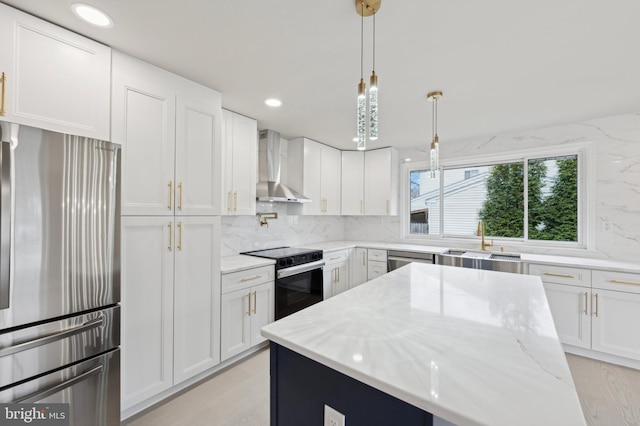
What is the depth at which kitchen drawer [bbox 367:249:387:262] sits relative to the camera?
3807 millimetres

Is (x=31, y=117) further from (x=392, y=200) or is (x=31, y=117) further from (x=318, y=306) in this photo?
(x=392, y=200)

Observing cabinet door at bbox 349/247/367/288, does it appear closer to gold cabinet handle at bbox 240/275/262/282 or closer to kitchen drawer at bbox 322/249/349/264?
kitchen drawer at bbox 322/249/349/264

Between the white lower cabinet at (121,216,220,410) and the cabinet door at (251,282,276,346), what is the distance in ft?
1.26

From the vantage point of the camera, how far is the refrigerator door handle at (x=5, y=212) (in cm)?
117

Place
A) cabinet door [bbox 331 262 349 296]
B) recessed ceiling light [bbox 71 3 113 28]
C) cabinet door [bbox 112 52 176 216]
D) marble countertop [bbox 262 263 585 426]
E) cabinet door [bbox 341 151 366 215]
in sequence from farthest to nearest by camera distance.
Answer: cabinet door [bbox 341 151 366 215] < cabinet door [bbox 331 262 349 296] < cabinet door [bbox 112 52 176 216] < recessed ceiling light [bbox 71 3 113 28] < marble countertop [bbox 262 263 585 426]

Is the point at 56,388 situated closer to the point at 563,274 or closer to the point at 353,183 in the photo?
the point at 353,183

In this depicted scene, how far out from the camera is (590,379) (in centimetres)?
232

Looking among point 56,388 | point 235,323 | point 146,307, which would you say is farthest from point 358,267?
point 56,388

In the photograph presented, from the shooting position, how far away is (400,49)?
169 cm

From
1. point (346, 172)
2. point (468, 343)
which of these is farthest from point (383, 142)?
point (468, 343)

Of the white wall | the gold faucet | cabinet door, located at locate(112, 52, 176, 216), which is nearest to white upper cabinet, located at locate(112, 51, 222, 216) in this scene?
cabinet door, located at locate(112, 52, 176, 216)

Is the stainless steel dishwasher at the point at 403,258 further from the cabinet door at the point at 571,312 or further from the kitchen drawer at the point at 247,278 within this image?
the kitchen drawer at the point at 247,278

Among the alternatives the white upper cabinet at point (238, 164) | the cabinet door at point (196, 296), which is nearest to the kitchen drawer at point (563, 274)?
the white upper cabinet at point (238, 164)

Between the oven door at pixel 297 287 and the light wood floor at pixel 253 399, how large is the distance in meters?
0.58
